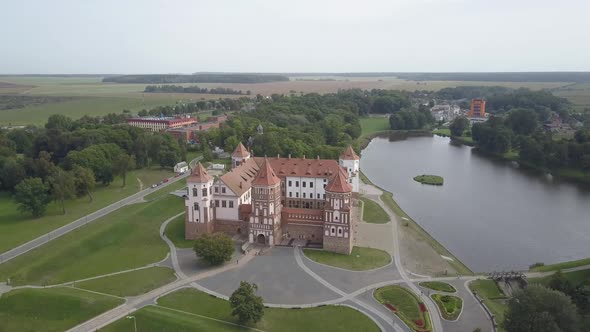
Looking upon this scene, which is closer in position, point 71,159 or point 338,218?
point 338,218

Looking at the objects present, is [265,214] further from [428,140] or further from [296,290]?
[428,140]

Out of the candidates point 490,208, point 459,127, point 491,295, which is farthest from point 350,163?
point 459,127

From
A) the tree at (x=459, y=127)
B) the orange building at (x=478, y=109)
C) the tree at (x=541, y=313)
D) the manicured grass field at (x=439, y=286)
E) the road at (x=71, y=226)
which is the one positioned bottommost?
the manicured grass field at (x=439, y=286)

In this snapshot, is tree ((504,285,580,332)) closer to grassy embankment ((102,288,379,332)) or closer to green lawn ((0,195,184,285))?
grassy embankment ((102,288,379,332))

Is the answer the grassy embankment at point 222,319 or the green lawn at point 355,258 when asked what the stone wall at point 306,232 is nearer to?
the green lawn at point 355,258

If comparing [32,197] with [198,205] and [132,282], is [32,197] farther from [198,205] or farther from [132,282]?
[132,282]

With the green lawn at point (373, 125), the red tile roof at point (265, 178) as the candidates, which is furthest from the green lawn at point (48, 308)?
the green lawn at point (373, 125)

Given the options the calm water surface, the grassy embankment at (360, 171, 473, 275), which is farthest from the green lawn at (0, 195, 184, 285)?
the calm water surface
